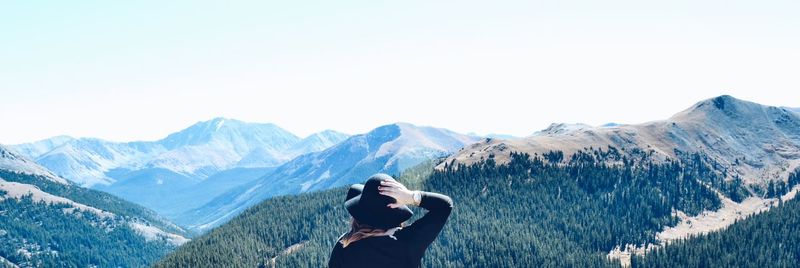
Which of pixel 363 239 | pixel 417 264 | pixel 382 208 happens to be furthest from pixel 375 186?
pixel 417 264

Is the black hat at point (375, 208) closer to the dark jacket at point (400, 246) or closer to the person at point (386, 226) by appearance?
the person at point (386, 226)

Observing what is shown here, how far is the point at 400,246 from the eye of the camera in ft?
36.0

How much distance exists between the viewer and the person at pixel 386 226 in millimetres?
10586

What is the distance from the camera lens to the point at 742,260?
19388 centimetres

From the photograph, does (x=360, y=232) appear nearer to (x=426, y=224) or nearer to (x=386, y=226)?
(x=386, y=226)

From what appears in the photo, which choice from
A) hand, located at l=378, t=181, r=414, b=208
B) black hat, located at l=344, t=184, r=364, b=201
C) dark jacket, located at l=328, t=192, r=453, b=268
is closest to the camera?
hand, located at l=378, t=181, r=414, b=208

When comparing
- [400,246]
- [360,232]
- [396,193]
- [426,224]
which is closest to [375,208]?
[396,193]

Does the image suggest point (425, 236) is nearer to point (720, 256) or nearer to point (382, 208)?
point (382, 208)

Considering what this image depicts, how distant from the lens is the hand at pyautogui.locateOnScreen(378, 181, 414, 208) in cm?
1054

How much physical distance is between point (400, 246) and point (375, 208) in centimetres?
90

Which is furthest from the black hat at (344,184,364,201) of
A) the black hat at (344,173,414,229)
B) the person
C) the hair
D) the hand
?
the hand

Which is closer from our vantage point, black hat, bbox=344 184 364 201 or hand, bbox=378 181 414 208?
hand, bbox=378 181 414 208

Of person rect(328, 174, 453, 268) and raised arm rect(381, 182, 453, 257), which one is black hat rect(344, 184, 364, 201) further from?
raised arm rect(381, 182, 453, 257)

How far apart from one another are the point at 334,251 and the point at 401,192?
1885 mm
